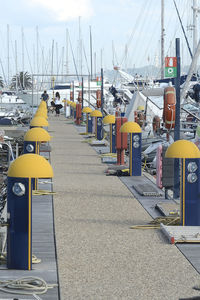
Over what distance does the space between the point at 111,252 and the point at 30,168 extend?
1.81 meters

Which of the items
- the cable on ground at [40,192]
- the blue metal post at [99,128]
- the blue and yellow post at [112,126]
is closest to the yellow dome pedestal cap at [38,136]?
the cable on ground at [40,192]

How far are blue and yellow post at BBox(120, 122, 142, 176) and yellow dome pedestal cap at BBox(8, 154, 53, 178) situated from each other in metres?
9.28

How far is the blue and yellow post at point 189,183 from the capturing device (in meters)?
11.1

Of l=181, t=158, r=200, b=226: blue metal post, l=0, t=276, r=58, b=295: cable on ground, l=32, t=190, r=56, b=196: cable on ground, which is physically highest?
l=181, t=158, r=200, b=226: blue metal post

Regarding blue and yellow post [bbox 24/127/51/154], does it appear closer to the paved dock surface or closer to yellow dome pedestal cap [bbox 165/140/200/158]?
the paved dock surface

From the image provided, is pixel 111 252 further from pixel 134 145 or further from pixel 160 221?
pixel 134 145

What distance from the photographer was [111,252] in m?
9.66

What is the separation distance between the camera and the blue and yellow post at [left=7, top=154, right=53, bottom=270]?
8672 millimetres

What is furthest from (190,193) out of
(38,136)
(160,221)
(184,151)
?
(38,136)

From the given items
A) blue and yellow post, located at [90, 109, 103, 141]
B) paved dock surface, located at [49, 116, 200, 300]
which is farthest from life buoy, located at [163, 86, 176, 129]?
blue and yellow post, located at [90, 109, 103, 141]

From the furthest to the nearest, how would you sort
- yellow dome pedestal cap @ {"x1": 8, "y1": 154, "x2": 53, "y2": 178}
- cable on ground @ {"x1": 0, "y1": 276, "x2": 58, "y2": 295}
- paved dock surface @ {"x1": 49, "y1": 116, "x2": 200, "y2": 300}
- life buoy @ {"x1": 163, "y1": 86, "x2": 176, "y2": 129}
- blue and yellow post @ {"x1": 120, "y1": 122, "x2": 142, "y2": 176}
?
blue and yellow post @ {"x1": 120, "y1": 122, "x2": 142, "y2": 176} → life buoy @ {"x1": 163, "y1": 86, "x2": 176, "y2": 129} → yellow dome pedestal cap @ {"x1": 8, "y1": 154, "x2": 53, "y2": 178} → paved dock surface @ {"x1": 49, "y1": 116, "x2": 200, "y2": 300} → cable on ground @ {"x1": 0, "y1": 276, "x2": 58, "y2": 295}

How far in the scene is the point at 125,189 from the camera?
16.2 m

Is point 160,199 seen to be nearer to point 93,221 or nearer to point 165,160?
point 165,160

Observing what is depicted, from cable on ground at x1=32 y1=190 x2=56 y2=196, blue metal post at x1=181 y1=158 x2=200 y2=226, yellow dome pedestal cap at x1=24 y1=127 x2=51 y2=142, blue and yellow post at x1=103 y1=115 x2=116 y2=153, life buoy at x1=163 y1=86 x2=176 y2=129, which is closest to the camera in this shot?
blue metal post at x1=181 y1=158 x2=200 y2=226
